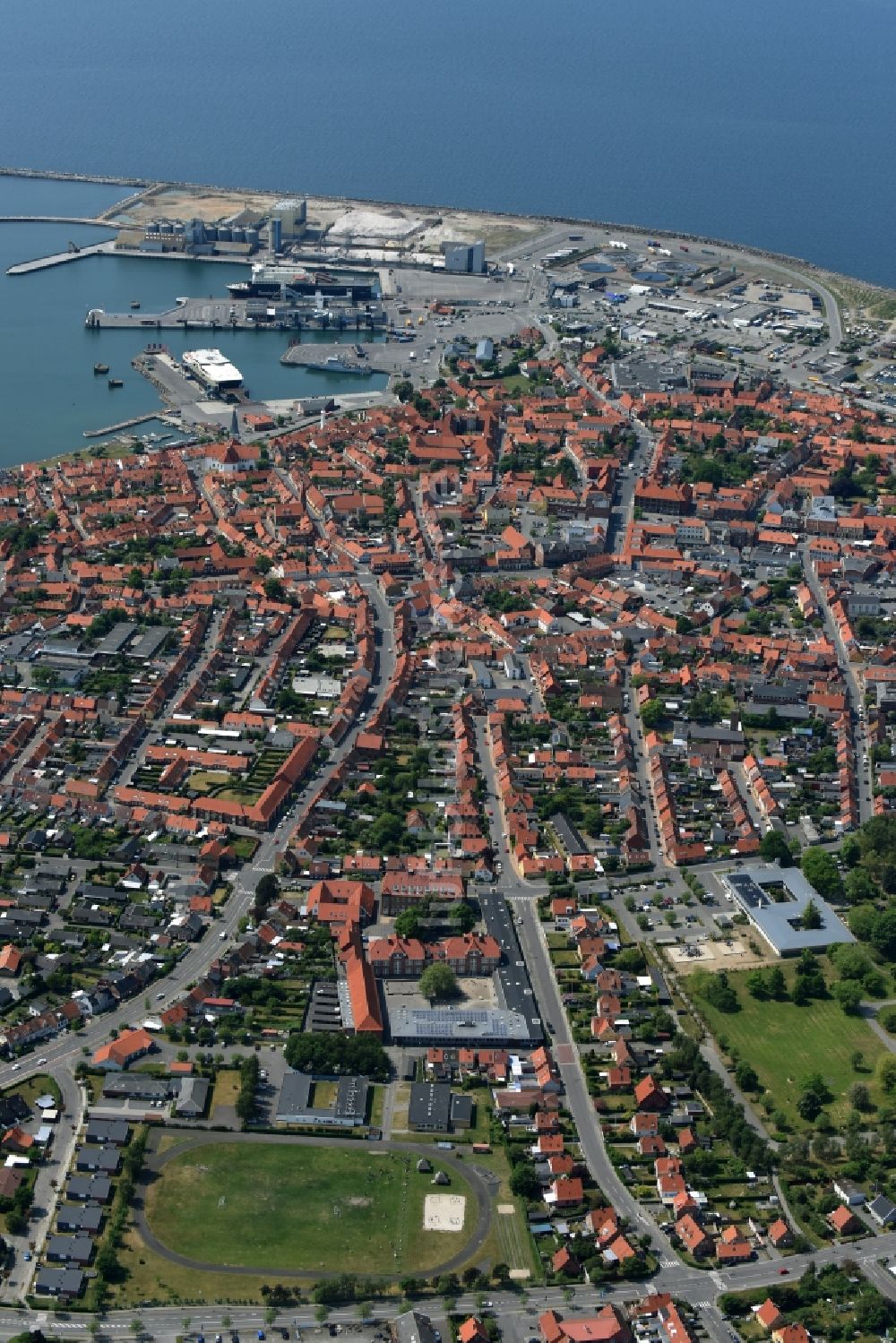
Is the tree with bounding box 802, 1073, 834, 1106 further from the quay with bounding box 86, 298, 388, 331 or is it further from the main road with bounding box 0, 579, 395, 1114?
the quay with bounding box 86, 298, 388, 331

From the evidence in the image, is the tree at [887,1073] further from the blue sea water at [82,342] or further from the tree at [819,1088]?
the blue sea water at [82,342]

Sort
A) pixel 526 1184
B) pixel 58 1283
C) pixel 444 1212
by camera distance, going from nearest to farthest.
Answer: pixel 58 1283
pixel 444 1212
pixel 526 1184

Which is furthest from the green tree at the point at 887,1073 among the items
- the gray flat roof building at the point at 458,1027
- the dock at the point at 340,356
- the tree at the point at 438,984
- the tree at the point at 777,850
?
the dock at the point at 340,356

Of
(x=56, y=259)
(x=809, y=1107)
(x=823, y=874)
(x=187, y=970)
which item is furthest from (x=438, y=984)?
(x=56, y=259)

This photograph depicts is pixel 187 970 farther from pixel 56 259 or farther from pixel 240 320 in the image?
pixel 56 259

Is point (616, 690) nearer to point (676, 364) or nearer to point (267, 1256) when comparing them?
point (267, 1256)

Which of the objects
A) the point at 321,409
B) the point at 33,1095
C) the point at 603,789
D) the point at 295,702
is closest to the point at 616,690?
the point at 603,789
